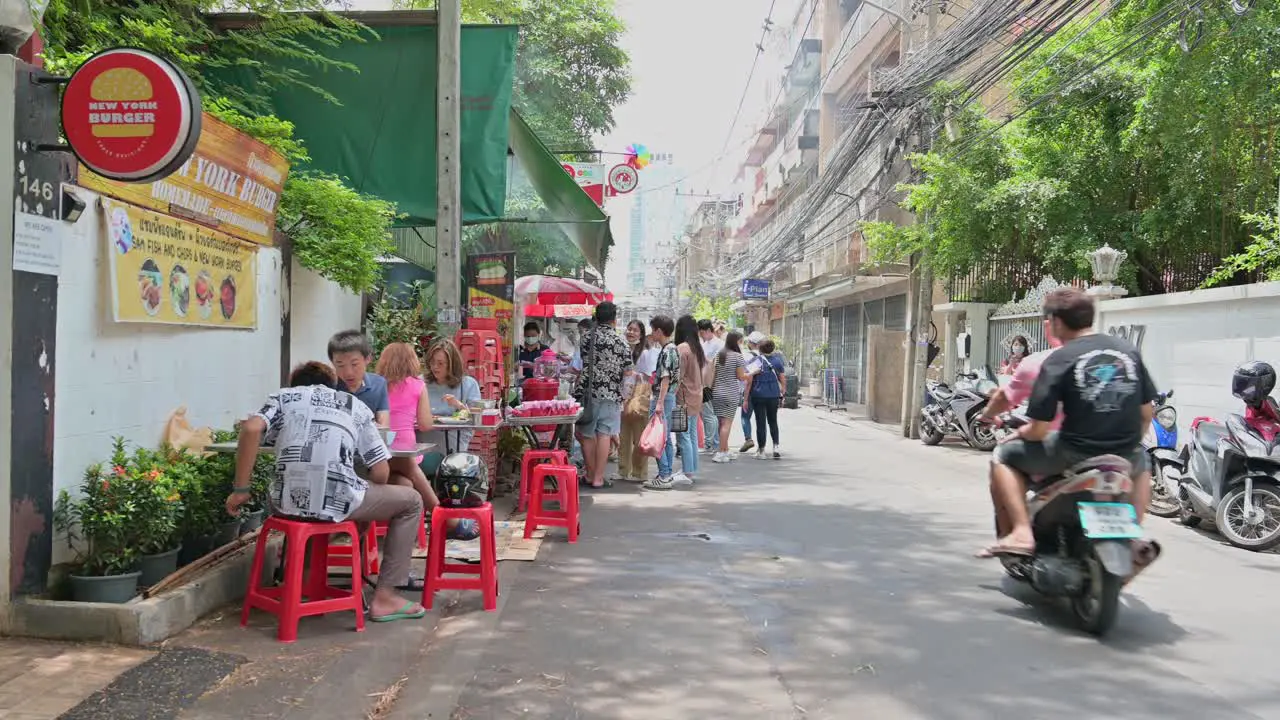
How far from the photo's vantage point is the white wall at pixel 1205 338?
892cm

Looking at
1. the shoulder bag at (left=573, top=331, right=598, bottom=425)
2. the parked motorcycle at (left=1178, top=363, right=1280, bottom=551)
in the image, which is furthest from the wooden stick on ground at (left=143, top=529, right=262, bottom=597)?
the parked motorcycle at (left=1178, top=363, right=1280, bottom=551)

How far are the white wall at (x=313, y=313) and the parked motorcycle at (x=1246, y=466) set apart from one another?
23.0 ft

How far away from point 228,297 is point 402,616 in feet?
8.68

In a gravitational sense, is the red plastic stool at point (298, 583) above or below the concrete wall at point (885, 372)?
below

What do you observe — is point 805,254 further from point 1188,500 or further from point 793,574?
point 793,574

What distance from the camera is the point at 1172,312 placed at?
10.5 meters

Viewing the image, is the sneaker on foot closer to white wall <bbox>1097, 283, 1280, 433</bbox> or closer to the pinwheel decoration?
white wall <bbox>1097, 283, 1280, 433</bbox>

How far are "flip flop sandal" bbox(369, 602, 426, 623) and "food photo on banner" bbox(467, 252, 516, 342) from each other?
21.3ft

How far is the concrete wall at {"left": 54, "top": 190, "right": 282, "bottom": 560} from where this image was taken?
15.2ft

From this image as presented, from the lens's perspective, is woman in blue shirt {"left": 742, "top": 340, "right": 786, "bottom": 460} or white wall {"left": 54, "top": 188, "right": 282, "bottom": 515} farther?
woman in blue shirt {"left": 742, "top": 340, "right": 786, "bottom": 460}

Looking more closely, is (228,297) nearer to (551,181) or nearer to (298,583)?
(298,583)

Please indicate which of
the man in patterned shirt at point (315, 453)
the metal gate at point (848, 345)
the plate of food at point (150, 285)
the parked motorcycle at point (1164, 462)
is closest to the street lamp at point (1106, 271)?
the parked motorcycle at point (1164, 462)

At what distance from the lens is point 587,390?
952cm

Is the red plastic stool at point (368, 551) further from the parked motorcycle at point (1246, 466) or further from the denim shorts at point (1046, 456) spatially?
the parked motorcycle at point (1246, 466)
